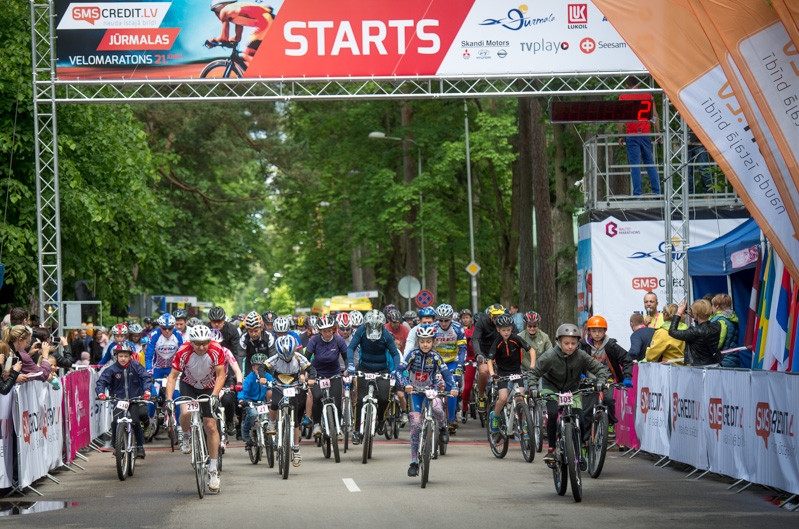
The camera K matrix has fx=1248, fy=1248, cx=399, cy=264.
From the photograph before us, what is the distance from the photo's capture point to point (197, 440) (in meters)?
13.0

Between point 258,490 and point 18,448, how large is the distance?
8.59 feet

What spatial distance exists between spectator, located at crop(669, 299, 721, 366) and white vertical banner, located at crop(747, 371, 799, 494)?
2.47 metres

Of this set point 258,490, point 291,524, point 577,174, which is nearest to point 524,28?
point 577,174

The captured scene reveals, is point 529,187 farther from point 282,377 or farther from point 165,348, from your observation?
point 282,377

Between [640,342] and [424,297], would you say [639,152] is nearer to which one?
[640,342]

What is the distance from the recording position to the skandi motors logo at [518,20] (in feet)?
73.1

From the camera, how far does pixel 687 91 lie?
1373cm

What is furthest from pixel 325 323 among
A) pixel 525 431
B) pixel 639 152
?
pixel 639 152

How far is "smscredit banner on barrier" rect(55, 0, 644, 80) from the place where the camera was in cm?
2209

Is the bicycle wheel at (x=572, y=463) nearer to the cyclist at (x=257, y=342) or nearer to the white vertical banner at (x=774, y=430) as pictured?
the white vertical banner at (x=774, y=430)

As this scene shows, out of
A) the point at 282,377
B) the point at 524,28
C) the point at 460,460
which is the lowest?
the point at 460,460

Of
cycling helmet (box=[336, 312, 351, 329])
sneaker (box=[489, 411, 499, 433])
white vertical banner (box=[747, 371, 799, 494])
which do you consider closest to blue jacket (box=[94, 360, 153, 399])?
cycling helmet (box=[336, 312, 351, 329])

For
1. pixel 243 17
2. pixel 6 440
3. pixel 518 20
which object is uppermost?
pixel 243 17

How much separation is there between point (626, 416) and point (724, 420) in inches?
168
